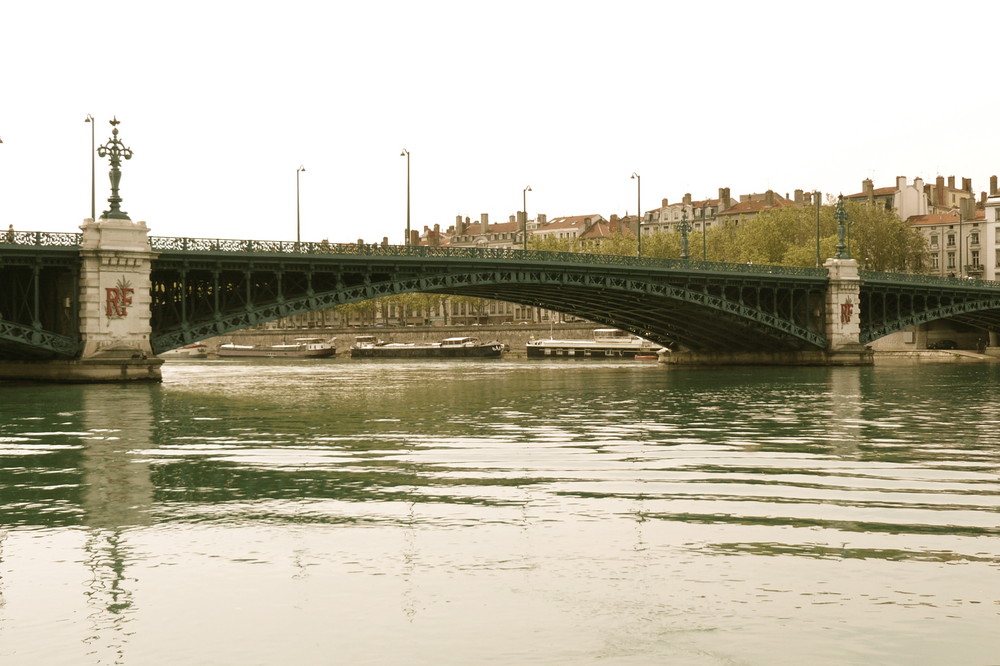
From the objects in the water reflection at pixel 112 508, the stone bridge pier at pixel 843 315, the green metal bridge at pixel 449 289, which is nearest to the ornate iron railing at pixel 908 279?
the green metal bridge at pixel 449 289

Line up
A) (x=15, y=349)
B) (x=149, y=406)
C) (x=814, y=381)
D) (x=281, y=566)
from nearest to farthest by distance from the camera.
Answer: (x=281, y=566) → (x=149, y=406) → (x=15, y=349) → (x=814, y=381)

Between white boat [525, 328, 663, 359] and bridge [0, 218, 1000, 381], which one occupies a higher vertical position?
bridge [0, 218, 1000, 381]

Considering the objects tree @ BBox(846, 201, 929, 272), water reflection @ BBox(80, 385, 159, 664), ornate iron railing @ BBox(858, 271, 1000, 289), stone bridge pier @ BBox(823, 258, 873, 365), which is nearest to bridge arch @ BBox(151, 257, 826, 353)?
stone bridge pier @ BBox(823, 258, 873, 365)

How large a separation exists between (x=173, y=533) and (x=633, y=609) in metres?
6.95

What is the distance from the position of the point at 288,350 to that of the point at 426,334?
15.4 metres

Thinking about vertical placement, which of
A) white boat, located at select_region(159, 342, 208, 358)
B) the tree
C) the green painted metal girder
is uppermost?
the tree

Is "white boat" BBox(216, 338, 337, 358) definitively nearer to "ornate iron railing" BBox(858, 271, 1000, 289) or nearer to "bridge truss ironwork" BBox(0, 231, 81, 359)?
"ornate iron railing" BBox(858, 271, 1000, 289)

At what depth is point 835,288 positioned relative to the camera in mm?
84375

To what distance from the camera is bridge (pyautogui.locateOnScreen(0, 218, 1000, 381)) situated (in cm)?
5578

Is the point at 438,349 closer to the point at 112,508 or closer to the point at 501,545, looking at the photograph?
the point at 112,508

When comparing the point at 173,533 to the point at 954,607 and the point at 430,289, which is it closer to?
the point at 954,607

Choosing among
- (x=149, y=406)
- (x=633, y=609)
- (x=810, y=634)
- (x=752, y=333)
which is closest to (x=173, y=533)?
(x=633, y=609)

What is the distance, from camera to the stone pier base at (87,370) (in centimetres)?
5559

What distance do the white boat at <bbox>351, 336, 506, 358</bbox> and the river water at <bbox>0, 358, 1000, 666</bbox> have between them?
9578 cm
